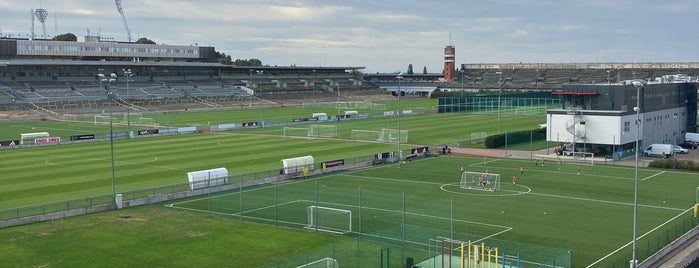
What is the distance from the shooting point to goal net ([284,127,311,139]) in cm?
9642

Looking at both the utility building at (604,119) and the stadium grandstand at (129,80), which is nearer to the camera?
the utility building at (604,119)

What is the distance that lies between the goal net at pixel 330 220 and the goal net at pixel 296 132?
5256 cm

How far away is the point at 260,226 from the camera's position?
1603 inches

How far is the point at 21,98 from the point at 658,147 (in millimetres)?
108174

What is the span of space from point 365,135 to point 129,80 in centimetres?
8347

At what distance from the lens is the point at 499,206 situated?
4703 cm

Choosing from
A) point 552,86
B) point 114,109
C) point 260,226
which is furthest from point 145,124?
point 552,86

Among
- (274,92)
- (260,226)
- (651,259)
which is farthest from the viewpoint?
(274,92)

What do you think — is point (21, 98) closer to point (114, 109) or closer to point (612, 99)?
point (114, 109)

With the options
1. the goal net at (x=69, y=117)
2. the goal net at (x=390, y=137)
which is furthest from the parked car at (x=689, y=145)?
the goal net at (x=69, y=117)

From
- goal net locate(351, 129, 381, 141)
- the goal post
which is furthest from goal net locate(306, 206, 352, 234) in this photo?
the goal post

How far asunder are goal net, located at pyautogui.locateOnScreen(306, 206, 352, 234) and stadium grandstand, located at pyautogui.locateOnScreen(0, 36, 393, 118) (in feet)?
306

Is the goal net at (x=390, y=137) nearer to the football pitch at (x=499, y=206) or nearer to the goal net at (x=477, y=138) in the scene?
the goal net at (x=477, y=138)

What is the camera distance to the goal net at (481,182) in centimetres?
5406
